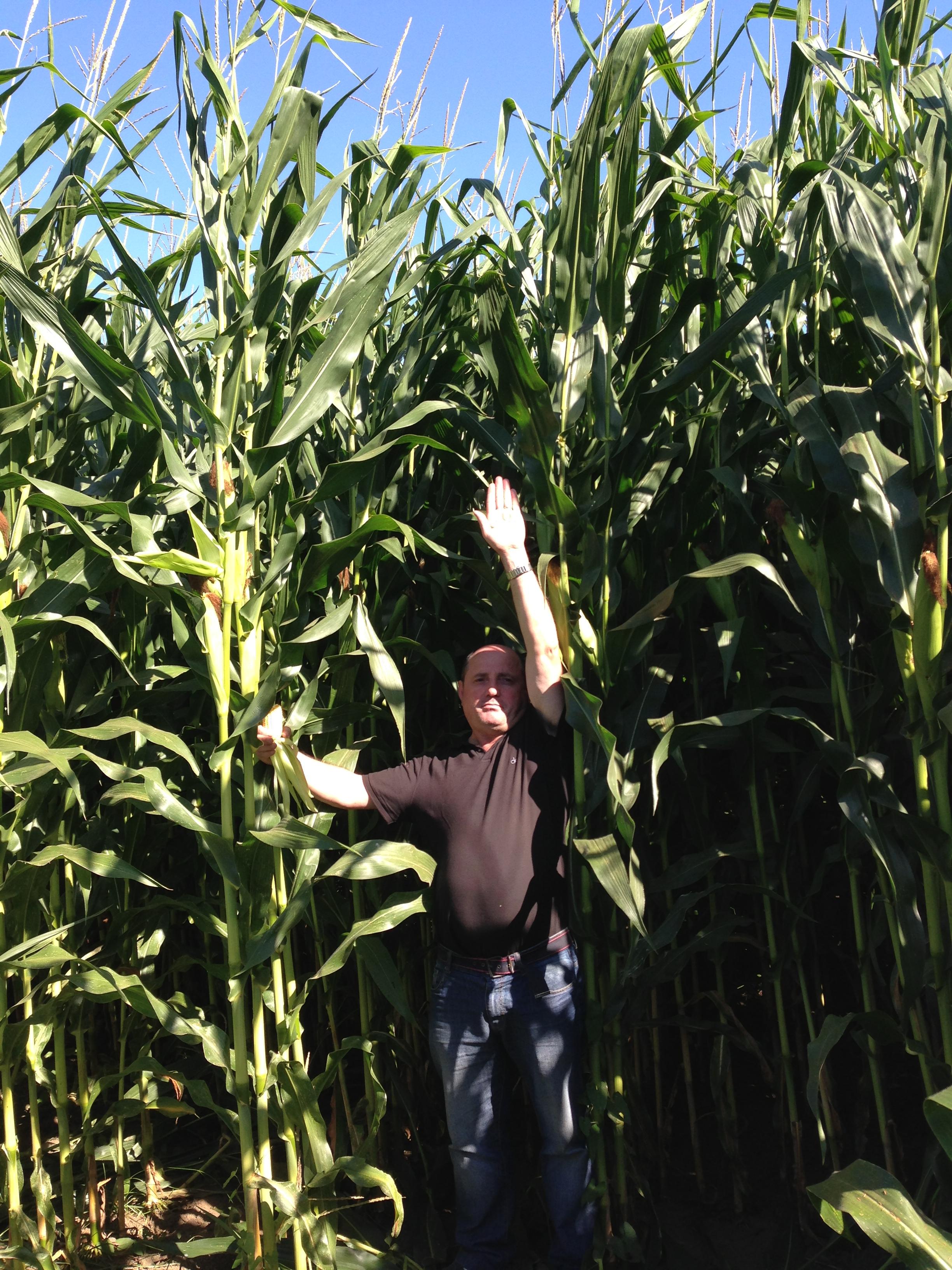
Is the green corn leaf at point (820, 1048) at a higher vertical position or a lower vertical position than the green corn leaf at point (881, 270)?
lower

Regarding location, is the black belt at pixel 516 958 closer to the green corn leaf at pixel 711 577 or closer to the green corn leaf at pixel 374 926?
the green corn leaf at pixel 374 926

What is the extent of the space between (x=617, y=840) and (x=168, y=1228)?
1793 millimetres

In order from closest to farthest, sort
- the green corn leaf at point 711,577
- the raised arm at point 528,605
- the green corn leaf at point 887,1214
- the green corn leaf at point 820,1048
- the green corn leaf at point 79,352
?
the green corn leaf at point 887,1214 → the green corn leaf at point 820,1048 → the green corn leaf at point 79,352 → the green corn leaf at point 711,577 → the raised arm at point 528,605

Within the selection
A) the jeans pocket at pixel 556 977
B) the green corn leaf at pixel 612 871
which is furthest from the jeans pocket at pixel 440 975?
the green corn leaf at pixel 612 871

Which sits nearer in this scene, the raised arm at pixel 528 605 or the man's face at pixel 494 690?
the raised arm at pixel 528 605

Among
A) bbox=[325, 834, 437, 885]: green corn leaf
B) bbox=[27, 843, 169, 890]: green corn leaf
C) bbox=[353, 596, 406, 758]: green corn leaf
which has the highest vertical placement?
bbox=[353, 596, 406, 758]: green corn leaf

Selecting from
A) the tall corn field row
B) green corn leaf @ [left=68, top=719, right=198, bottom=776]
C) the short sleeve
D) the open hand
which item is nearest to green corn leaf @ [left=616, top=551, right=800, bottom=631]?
the tall corn field row

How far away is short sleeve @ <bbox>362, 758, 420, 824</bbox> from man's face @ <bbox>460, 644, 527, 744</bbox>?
219mm

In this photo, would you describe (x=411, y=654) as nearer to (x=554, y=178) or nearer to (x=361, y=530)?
(x=361, y=530)

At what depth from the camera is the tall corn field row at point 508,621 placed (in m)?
2.24

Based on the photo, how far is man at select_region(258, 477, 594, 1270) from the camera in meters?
2.51

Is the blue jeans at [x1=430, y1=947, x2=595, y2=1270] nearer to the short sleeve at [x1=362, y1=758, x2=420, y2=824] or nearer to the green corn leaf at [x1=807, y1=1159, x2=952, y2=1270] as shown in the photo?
the short sleeve at [x1=362, y1=758, x2=420, y2=824]

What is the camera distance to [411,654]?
299 cm

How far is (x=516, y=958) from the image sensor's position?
2.57 metres
